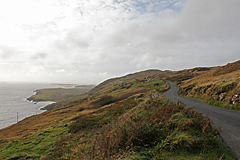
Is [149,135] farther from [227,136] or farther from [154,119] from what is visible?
[227,136]

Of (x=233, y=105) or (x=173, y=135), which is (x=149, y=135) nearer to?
(x=173, y=135)

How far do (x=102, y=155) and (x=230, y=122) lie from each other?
9465 mm

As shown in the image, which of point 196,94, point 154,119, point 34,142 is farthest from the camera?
point 196,94

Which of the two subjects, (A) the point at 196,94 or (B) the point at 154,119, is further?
(A) the point at 196,94

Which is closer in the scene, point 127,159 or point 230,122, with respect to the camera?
point 127,159

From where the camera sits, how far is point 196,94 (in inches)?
854

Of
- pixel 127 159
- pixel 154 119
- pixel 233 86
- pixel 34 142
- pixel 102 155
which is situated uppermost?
pixel 233 86

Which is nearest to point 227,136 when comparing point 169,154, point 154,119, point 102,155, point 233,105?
point 154,119

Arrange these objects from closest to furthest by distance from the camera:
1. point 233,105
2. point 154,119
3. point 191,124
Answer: point 191,124, point 154,119, point 233,105

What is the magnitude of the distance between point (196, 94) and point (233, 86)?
276 inches

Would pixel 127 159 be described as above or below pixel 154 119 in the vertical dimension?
below

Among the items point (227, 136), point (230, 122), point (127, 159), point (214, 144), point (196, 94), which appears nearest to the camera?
point (127, 159)

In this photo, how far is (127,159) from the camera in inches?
173

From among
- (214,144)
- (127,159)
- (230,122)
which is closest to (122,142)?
(127,159)
